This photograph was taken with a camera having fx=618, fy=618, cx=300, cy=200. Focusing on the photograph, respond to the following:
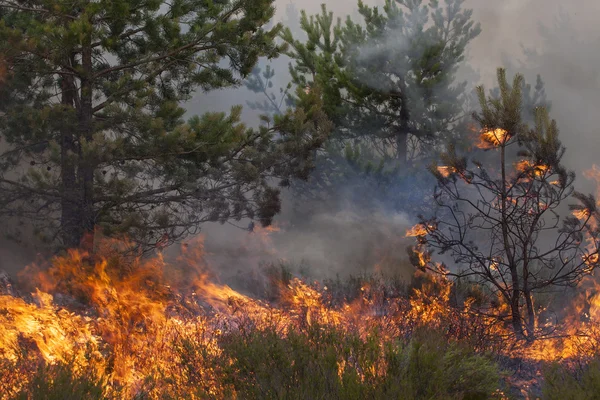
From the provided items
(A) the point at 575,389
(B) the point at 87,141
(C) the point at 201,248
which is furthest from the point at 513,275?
(C) the point at 201,248

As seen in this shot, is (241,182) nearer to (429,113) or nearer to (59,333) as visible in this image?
(59,333)

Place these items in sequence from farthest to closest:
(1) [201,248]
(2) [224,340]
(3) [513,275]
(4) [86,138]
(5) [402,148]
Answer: (5) [402,148] < (1) [201,248] < (4) [86,138] < (3) [513,275] < (2) [224,340]

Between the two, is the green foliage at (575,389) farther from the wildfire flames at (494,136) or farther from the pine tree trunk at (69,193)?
the pine tree trunk at (69,193)

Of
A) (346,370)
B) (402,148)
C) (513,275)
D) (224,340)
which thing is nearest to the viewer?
(346,370)

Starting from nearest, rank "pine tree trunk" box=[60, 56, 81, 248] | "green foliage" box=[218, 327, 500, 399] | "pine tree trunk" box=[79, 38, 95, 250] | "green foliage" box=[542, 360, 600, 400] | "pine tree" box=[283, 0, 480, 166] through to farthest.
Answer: "green foliage" box=[218, 327, 500, 399] < "green foliage" box=[542, 360, 600, 400] < "pine tree trunk" box=[79, 38, 95, 250] < "pine tree trunk" box=[60, 56, 81, 248] < "pine tree" box=[283, 0, 480, 166]

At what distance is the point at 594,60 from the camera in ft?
81.5

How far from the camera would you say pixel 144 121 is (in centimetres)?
926

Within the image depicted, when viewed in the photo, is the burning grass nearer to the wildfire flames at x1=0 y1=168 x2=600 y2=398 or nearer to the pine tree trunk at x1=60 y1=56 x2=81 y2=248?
the wildfire flames at x1=0 y1=168 x2=600 y2=398

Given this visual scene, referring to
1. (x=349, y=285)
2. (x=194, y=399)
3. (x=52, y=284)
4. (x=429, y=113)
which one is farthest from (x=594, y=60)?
(x=194, y=399)

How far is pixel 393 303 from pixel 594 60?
64.2 feet

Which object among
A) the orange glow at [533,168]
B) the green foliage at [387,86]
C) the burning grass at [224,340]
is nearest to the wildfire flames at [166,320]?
the burning grass at [224,340]

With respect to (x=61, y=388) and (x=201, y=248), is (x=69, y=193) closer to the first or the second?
(x=201, y=248)

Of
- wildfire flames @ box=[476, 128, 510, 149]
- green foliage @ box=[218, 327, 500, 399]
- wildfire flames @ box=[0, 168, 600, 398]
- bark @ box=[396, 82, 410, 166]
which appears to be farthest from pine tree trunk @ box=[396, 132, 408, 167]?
green foliage @ box=[218, 327, 500, 399]

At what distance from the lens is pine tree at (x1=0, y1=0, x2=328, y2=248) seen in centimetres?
909
